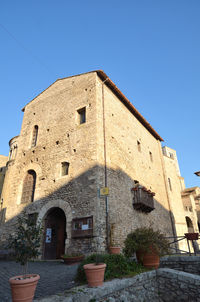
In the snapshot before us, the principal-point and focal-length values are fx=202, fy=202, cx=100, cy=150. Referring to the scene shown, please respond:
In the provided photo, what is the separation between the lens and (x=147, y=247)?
619 cm

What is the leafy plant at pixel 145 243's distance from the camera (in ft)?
20.4

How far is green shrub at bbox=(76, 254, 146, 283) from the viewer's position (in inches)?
197

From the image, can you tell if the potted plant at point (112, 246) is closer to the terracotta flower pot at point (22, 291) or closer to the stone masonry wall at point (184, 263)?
the stone masonry wall at point (184, 263)

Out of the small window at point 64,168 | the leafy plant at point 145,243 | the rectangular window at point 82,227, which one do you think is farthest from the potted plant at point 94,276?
the small window at point 64,168

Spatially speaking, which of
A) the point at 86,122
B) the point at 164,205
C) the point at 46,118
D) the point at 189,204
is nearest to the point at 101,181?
the point at 86,122

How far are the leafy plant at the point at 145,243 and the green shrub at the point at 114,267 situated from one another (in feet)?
1.48

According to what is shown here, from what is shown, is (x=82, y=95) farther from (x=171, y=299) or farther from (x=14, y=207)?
(x=171, y=299)

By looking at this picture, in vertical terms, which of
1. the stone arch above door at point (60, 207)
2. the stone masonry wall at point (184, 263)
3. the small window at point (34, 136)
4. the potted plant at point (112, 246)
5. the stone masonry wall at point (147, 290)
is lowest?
the stone masonry wall at point (147, 290)

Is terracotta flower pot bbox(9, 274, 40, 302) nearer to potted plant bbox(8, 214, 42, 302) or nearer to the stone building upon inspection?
potted plant bbox(8, 214, 42, 302)

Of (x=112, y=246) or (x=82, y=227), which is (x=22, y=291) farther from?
(x=112, y=246)

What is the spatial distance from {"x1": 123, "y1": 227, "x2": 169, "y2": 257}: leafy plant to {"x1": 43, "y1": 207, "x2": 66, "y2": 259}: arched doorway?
5.16 meters

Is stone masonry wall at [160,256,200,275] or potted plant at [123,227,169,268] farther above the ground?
potted plant at [123,227,169,268]


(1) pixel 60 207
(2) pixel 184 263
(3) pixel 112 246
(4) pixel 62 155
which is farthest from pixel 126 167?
(2) pixel 184 263

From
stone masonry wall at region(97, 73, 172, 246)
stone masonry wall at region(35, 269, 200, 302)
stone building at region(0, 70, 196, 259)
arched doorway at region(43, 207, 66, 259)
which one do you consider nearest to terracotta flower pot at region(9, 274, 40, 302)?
stone masonry wall at region(35, 269, 200, 302)
